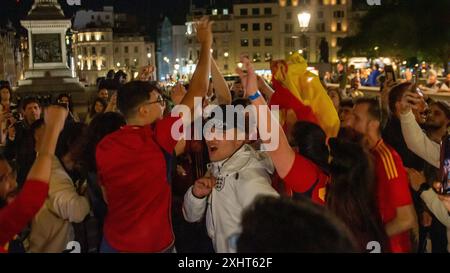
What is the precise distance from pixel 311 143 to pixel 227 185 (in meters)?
0.89

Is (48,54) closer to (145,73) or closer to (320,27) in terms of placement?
(145,73)

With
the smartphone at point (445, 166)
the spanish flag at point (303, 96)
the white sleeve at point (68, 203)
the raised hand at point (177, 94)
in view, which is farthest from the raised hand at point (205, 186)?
the smartphone at point (445, 166)

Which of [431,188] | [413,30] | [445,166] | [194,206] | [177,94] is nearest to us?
[194,206]

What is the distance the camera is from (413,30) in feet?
151

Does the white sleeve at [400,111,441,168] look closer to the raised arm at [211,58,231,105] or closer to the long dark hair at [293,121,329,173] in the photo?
the long dark hair at [293,121,329,173]

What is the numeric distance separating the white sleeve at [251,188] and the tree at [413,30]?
1625 inches

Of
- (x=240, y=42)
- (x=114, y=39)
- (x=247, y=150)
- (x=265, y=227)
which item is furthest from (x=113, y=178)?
(x=114, y=39)

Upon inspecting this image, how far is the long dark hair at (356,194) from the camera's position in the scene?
4.35 m

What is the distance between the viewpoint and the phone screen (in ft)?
18.8

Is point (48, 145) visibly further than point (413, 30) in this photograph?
No

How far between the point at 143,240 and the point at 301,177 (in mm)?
1225

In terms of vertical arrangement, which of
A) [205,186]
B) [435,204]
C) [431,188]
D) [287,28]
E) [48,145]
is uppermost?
[287,28]

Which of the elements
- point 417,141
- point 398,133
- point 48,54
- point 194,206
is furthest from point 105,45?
point 194,206

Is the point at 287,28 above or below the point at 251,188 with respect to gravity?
above
